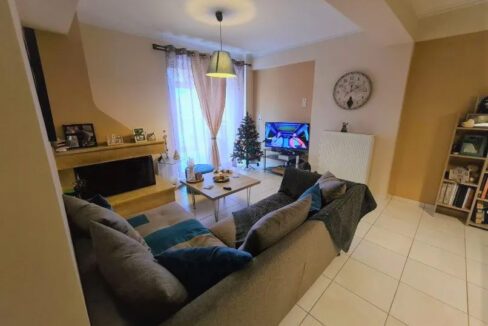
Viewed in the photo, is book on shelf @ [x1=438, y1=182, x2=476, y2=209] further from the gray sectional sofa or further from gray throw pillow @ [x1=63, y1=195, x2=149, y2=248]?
gray throw pillow @ [x1=63, y1=195, x2=149, y2=248]

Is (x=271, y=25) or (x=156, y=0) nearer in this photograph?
(x=156, y=0)

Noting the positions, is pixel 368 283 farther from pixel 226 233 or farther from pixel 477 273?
pixel 226 233

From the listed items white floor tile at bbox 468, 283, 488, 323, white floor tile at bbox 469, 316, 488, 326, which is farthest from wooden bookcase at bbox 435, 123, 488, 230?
white floor tile at bbox 469, 316, 488, 326

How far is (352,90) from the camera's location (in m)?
3.13

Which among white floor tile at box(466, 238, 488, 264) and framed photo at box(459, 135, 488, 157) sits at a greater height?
framed photo at box(459, 135, 488, 157)

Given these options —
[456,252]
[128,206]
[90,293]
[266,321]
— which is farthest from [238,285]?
[456,252]

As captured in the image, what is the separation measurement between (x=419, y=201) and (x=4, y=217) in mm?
3931

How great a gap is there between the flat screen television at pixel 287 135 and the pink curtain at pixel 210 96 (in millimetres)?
1061

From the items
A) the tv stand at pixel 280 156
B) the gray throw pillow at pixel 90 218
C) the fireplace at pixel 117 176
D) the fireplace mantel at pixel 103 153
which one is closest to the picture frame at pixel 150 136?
the fireplace mantel at pixel 103 153

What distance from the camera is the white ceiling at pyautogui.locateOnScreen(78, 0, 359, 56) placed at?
2.19m

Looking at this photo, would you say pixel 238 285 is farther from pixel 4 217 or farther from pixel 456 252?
pixel 456 252

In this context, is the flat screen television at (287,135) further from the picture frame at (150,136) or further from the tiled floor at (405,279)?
the picture frame at (150,136)

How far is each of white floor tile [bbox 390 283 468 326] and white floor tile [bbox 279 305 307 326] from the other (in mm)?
627

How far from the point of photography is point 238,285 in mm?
876
